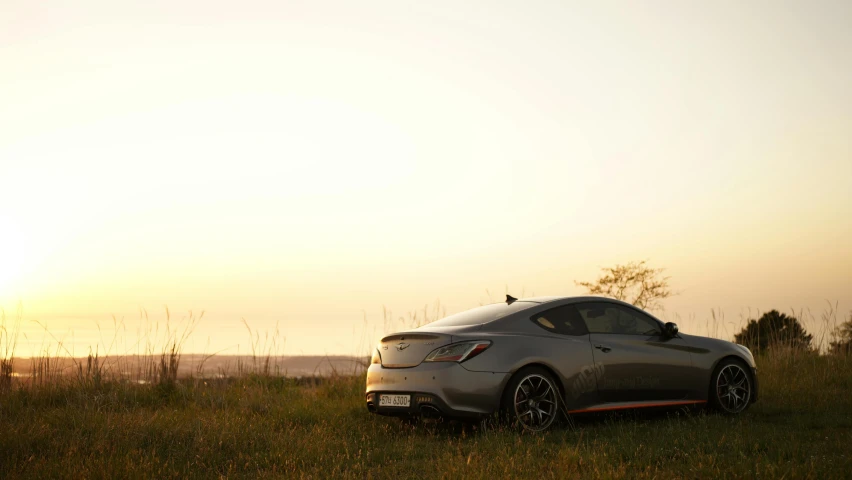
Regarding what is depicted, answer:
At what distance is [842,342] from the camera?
17297 mm

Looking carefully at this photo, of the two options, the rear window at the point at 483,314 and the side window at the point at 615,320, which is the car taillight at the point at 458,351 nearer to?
the rear window at the point at 483,314

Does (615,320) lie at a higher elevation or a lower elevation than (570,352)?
higher

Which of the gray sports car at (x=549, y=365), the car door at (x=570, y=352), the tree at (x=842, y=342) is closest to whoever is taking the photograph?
the gray sports car at (x=549, y=365)

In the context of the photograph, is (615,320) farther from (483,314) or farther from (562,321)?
(483,314)

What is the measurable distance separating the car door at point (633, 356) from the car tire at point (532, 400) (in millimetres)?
796

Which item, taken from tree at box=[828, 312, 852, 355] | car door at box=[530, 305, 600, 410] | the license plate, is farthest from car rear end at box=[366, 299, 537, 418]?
tree at box=[828, 312, 852, 355]

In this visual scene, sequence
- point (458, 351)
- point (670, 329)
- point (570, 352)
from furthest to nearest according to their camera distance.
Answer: point (670, 329) < point (570, 352) < point (458, 351)

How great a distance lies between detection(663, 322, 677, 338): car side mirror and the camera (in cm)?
1022

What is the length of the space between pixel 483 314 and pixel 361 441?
2.15 meters

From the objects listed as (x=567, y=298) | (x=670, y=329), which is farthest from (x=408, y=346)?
(x=670, y=329)

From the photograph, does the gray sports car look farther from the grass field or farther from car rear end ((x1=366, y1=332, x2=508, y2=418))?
the grass field

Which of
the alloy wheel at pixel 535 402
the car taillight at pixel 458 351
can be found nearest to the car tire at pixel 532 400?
the alloy wheel at pixel 535 402

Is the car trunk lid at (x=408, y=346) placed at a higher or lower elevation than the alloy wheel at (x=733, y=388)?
higher

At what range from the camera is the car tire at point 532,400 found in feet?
28.6
